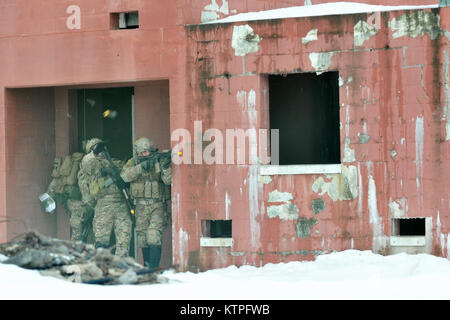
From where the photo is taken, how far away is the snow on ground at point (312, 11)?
1230 cm

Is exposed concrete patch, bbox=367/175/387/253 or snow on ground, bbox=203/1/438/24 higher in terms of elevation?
snow on ground, bbox=203/1/438/24

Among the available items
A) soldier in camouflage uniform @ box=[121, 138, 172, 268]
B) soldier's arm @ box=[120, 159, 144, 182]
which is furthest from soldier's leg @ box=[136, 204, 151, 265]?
soldier's arm @ box=[120, 159, 144, 182]

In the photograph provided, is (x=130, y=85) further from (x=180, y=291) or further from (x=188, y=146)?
(x=180, y=291)

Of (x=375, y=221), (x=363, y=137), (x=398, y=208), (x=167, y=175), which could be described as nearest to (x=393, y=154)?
(x=363, y=137)

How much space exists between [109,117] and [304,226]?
422 centimetres

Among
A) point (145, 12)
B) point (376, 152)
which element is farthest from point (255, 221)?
point (145, 12)

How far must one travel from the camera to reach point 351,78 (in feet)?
39.5

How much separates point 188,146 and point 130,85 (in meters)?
2.37

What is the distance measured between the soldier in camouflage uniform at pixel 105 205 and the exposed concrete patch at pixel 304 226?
9.03 ft

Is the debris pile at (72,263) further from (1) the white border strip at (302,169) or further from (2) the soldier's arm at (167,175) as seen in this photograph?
(1) the white border strip at (302,169)

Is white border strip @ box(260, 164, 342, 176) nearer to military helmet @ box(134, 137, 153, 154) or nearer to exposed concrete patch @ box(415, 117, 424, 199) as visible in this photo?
exposed concrete patch @ box(415, 117, 424, 199)

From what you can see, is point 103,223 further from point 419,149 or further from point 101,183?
point 419,149

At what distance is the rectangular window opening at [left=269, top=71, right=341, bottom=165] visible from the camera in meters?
13.8

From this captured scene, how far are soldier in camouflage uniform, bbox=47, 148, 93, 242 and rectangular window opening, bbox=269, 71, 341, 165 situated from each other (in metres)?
3.09
